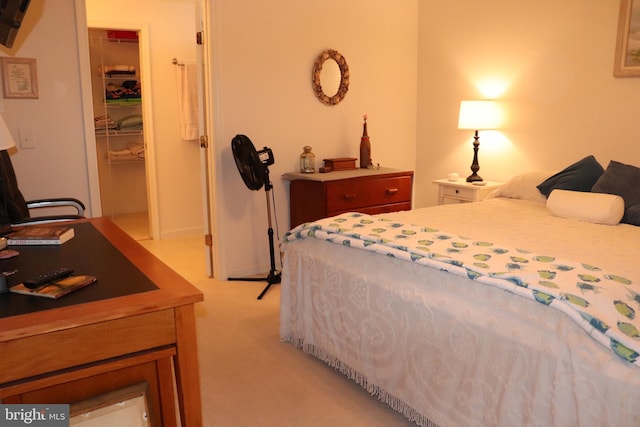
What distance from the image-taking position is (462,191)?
436cm

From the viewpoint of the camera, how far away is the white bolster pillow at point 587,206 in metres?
2.90

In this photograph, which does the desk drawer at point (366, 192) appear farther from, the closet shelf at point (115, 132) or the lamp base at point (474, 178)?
the closet shelf at point (115, 132)

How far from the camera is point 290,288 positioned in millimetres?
3021

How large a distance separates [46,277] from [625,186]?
9.62 feet

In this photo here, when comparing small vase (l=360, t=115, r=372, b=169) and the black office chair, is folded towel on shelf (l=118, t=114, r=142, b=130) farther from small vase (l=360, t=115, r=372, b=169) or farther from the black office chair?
the black office chair

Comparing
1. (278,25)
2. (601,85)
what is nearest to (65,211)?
(278,25)

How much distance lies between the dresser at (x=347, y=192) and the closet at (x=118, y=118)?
2.33 m

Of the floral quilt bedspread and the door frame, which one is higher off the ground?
the door frame

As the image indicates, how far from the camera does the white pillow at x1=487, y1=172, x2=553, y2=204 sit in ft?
11.8

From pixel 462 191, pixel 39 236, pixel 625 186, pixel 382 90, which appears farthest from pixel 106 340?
pixel 382 90

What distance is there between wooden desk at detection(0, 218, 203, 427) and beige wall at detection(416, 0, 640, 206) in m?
3.24

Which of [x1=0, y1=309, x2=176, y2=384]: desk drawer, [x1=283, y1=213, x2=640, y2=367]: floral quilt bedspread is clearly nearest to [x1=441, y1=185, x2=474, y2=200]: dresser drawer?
[x1=283, y1=213, x2=640, y2=367]: floral quilt bedspread

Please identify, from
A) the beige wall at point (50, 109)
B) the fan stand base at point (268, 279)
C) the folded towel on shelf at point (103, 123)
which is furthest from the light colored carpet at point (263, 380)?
the folded towel on shelf at point (103, 123)

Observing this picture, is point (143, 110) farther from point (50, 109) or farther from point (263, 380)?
point (263, 380)
